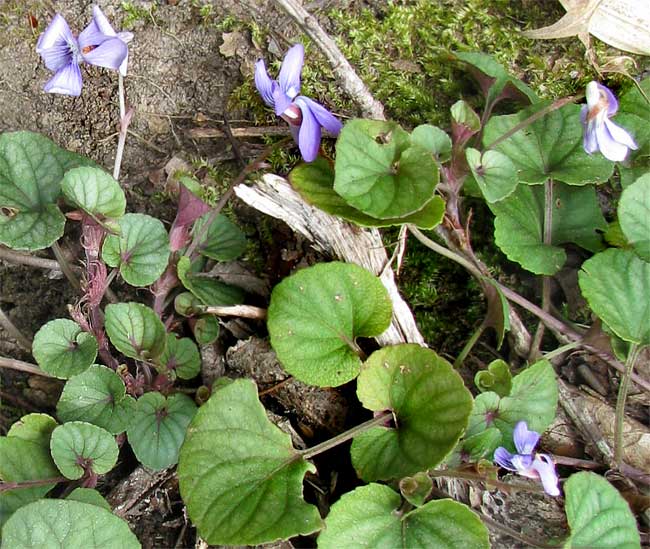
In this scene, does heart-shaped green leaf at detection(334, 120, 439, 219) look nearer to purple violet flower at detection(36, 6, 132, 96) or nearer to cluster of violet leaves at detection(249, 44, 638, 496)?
cluster of violet leaves at detection(249, 44, 638, 496)

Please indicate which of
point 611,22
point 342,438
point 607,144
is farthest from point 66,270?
point 611,22

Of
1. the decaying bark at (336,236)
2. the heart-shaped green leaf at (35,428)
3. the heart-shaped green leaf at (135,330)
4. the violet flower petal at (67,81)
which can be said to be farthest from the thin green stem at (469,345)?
the violet flower petal at (67,81)

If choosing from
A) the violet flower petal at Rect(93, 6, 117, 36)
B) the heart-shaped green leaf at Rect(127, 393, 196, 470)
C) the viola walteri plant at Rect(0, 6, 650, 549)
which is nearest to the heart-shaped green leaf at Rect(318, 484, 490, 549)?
the viola walteri plant at Rect(0, 6, 650, 549)

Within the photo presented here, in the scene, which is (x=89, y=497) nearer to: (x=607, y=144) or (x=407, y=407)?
(x=407, y=407)

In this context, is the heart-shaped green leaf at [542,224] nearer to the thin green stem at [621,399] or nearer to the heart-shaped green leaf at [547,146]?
the heart-shaped green leaf at [547,146]

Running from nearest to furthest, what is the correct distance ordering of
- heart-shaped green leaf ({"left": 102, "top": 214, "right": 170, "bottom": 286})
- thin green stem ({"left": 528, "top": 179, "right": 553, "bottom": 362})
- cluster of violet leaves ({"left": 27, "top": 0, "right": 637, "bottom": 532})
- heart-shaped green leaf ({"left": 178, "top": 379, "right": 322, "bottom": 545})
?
1. heart-shaped green leaf ({"left": 178, "top": 379, "right": 322, "bottom": 545})
2. cluster of violet leaves ({"left": 27, "top": 0, "right": 637, "bottom": 532})
3. heart-shaped green leaf ({"left": 102, "top": 214, "right": 170, "bottom": 286})
4. thin green stem ({"left": 528, "top": 179, "right": 553, "bottom": 362})

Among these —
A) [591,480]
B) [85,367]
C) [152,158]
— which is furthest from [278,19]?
[591,480]
